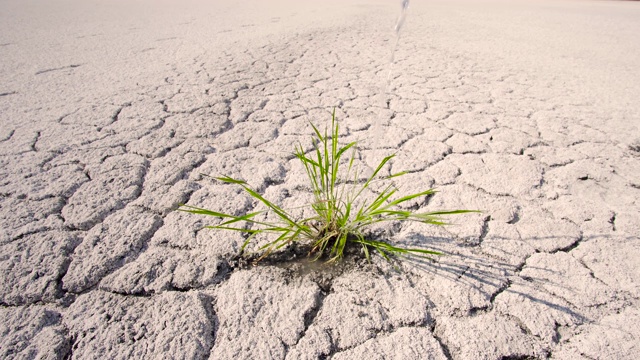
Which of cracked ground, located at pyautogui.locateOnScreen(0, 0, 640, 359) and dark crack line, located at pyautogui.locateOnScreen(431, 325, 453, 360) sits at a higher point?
cracked ground, located at pyautogui.locateOnScreen(0, 0, 640, 359)

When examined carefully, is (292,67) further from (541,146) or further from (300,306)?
(300,306)

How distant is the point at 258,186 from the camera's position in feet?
4.69

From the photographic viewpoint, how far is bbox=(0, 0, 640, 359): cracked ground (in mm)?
896

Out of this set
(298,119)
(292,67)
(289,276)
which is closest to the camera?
(289,276)

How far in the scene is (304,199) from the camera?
1355 mm

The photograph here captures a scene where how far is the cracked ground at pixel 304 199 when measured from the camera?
0.90 m

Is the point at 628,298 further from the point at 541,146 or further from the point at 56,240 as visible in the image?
the point at 56,240

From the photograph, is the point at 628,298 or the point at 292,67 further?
the point at 292,67

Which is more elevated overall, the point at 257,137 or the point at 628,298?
the point at 257,137

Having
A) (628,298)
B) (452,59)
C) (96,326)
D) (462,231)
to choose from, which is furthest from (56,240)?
(452,59)

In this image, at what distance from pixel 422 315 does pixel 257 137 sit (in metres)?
1.15

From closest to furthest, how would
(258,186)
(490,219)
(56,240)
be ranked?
1. (56,240)
2. (490,219)
3. (258,186)

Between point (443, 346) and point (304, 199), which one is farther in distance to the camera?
point (304, 199)

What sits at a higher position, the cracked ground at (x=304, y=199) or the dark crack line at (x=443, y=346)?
the cracked ground at (x=304, y=199)
